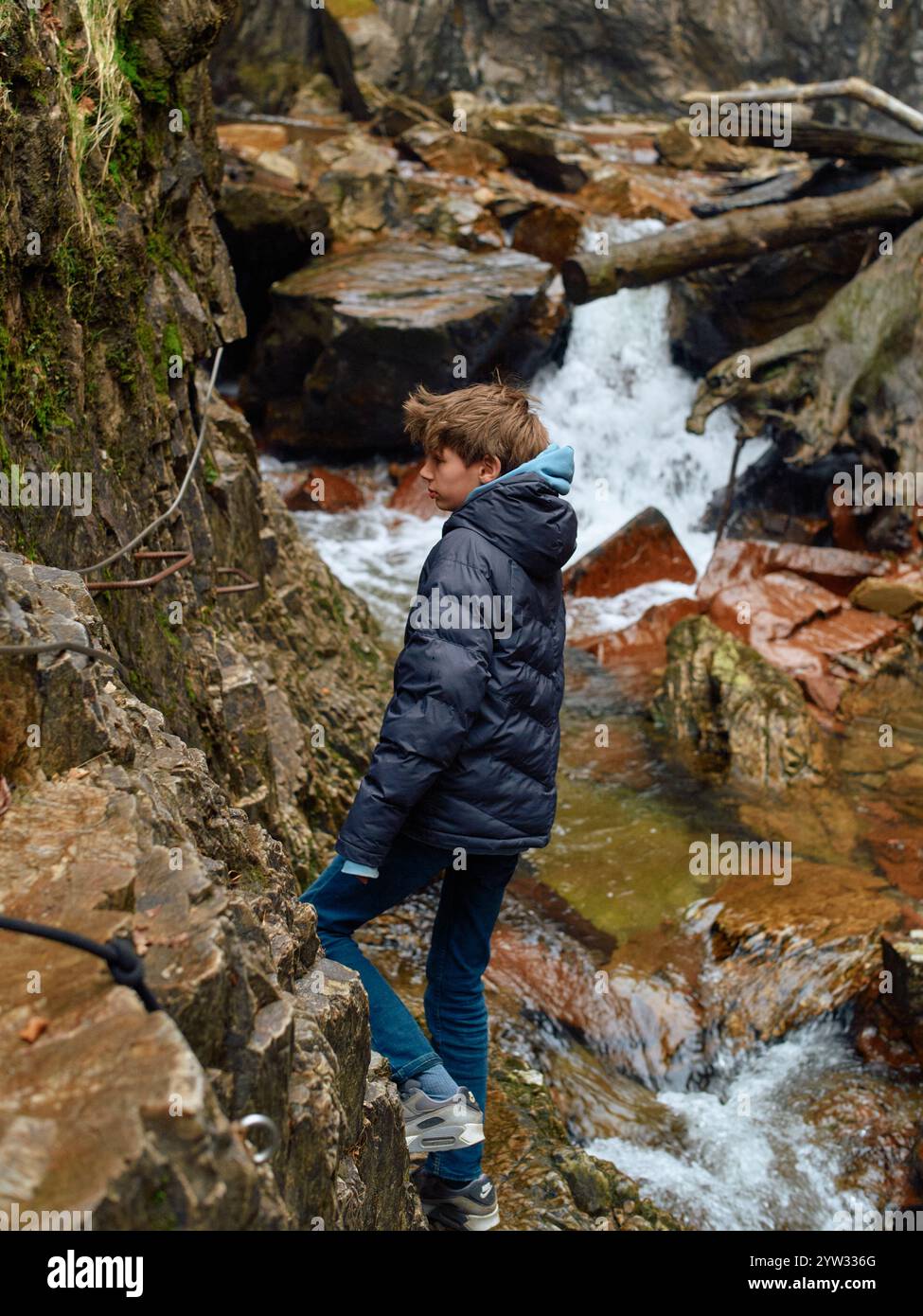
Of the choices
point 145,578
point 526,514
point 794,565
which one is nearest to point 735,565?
point 794,565

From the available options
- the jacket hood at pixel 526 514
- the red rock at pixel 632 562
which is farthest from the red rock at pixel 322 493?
the jacket hood at pixel 526 514

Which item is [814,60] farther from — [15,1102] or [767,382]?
[15,1102]

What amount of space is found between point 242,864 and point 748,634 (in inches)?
258

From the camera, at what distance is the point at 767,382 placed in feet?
31.3

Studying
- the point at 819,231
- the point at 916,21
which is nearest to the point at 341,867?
the point at 819,231

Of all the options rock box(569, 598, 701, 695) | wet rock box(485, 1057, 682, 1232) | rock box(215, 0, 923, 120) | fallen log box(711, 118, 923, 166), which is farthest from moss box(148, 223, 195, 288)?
rock box(215, 0, 923, 120)

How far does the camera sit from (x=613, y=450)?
12.7m

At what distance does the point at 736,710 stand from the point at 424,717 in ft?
16.2

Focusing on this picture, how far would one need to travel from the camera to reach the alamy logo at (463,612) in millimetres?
2727

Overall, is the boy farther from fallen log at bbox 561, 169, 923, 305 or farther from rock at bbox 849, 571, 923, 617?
fallen log at bbox 561, 169, 923, 305

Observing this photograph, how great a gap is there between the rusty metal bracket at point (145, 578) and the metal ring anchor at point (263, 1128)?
1.69m

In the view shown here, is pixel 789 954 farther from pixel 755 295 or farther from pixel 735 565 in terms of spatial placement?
pixel 755 295

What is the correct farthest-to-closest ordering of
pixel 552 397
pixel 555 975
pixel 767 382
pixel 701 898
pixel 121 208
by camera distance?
pixel 552 397 < pixel 767 382 < pixel 701 898 < pixel 555 975 < pixel 121 208
